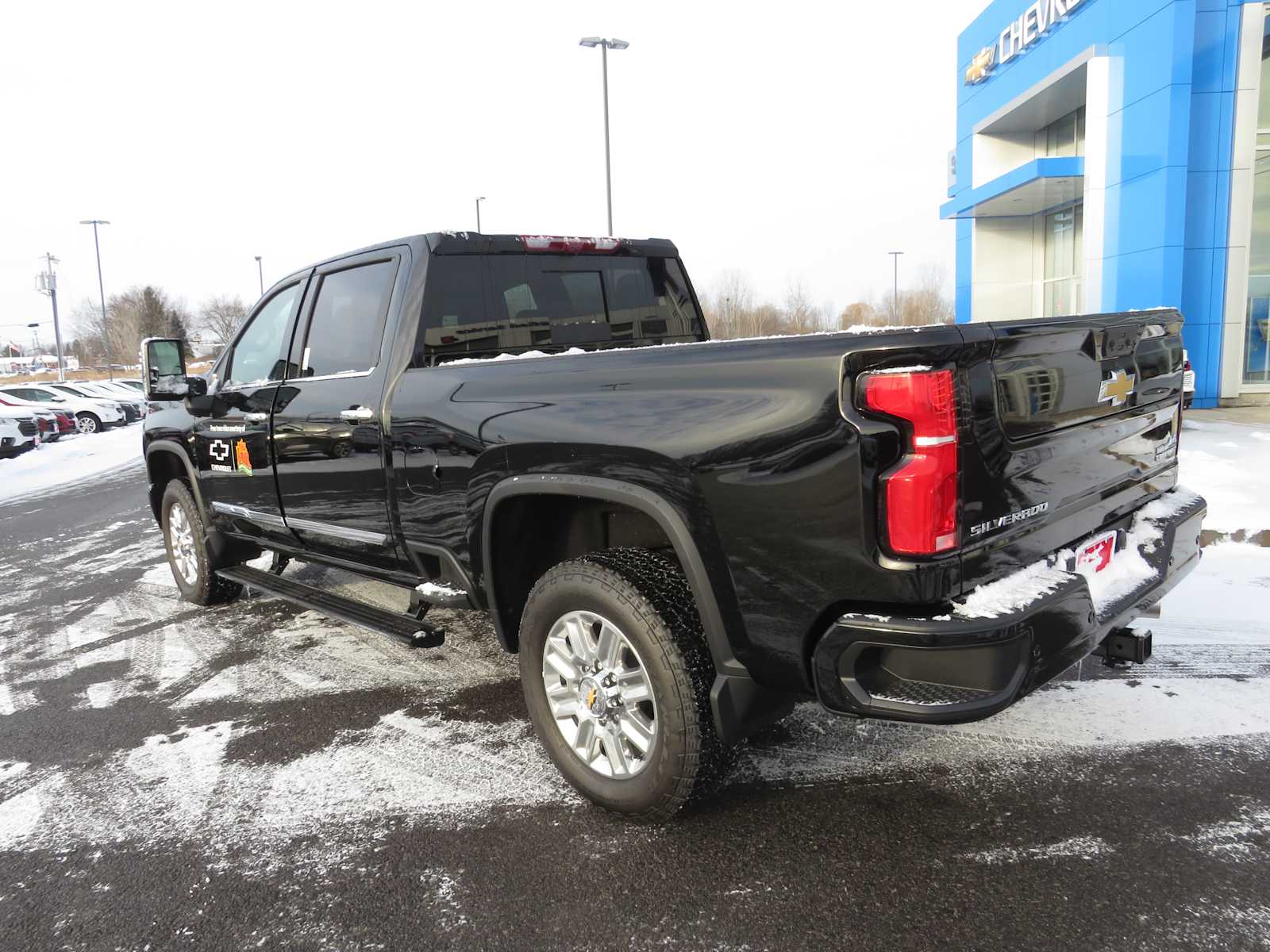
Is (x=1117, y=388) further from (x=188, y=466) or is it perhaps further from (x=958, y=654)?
(x=188, y=466)

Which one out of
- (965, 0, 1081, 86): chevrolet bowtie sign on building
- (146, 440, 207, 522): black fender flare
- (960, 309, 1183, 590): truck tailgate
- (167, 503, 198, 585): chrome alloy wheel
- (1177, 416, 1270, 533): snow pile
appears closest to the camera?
(960, 309, 1183, 590): truck tailgate

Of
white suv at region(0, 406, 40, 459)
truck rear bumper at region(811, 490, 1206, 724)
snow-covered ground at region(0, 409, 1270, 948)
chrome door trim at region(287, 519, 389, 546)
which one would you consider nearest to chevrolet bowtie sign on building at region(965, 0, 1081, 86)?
snow-covered ground at region(0, 409, 1270, 948)

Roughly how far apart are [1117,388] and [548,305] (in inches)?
96.5

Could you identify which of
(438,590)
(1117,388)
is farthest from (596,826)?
(1117,388)

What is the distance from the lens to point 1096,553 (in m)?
2.85

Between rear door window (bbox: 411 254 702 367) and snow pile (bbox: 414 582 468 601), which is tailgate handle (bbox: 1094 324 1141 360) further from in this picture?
snow pile (bbox: 414 582 468 601)

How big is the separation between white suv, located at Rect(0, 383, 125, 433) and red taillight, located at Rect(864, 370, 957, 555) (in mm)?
27286

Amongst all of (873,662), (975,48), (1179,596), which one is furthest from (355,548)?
(975,48)

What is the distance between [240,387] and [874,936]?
418 cm

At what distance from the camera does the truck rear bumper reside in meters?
2.20

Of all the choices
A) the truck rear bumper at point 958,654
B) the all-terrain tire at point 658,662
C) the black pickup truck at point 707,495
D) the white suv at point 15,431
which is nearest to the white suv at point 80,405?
the white suv at point 15,431

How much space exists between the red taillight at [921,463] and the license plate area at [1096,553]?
31.7 inches

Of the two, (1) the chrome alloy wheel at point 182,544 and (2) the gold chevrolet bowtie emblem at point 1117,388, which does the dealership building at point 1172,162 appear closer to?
(2) the gold chevrolet bowtie emblem at point 1117,388

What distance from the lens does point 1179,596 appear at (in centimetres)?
504
